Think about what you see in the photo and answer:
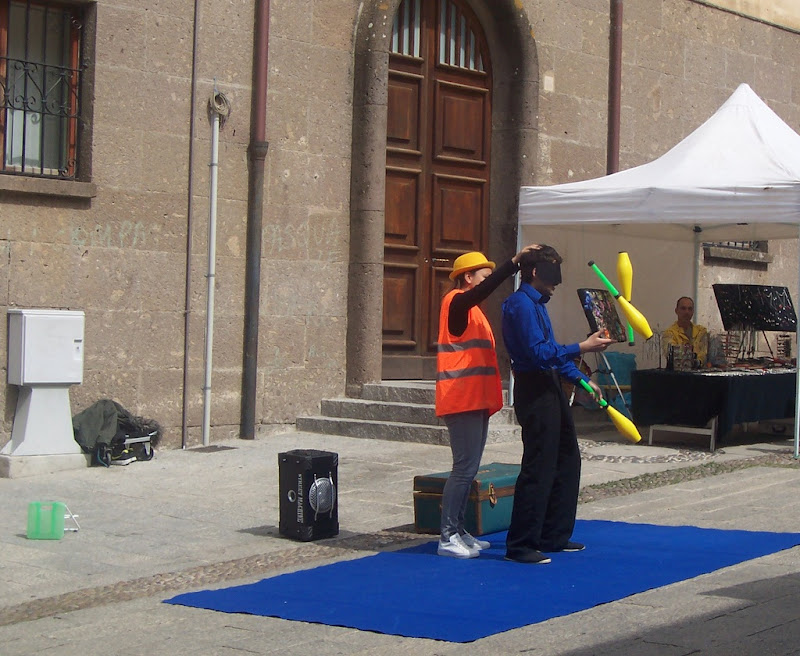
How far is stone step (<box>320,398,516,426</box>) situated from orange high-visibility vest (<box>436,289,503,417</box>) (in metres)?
4.57

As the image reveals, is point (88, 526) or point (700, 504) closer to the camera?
point (88, 526)

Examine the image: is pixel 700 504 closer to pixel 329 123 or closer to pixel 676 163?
pixel 676 163

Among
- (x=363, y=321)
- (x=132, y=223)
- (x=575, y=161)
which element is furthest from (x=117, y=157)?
(x=575, y=161)

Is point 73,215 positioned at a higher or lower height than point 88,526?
higher

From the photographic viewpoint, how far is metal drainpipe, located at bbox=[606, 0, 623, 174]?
15.1 metres

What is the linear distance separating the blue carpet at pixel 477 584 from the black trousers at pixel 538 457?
0.60ft

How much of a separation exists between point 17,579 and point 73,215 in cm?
459

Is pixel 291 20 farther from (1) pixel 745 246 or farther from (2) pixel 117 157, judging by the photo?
(1) pixel 745 246

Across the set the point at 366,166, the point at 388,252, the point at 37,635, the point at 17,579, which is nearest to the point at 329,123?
the point at 366,166

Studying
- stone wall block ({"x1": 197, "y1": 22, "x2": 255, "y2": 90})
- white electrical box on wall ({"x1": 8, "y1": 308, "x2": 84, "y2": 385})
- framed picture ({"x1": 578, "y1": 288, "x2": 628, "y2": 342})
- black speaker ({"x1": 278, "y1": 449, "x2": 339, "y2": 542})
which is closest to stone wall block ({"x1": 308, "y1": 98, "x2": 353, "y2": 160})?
stone wall block ({"x1": 197, "y1": 22, "x2": 255, "y2": 90})

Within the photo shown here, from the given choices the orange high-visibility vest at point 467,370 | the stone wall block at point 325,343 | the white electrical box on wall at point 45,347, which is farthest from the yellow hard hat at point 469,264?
the stone wall block at point 325,343

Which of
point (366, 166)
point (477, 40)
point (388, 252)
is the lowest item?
point (388, 252)

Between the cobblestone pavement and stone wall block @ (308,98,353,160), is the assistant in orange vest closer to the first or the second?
the cobblestone pavement

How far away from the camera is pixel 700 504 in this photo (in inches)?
353
